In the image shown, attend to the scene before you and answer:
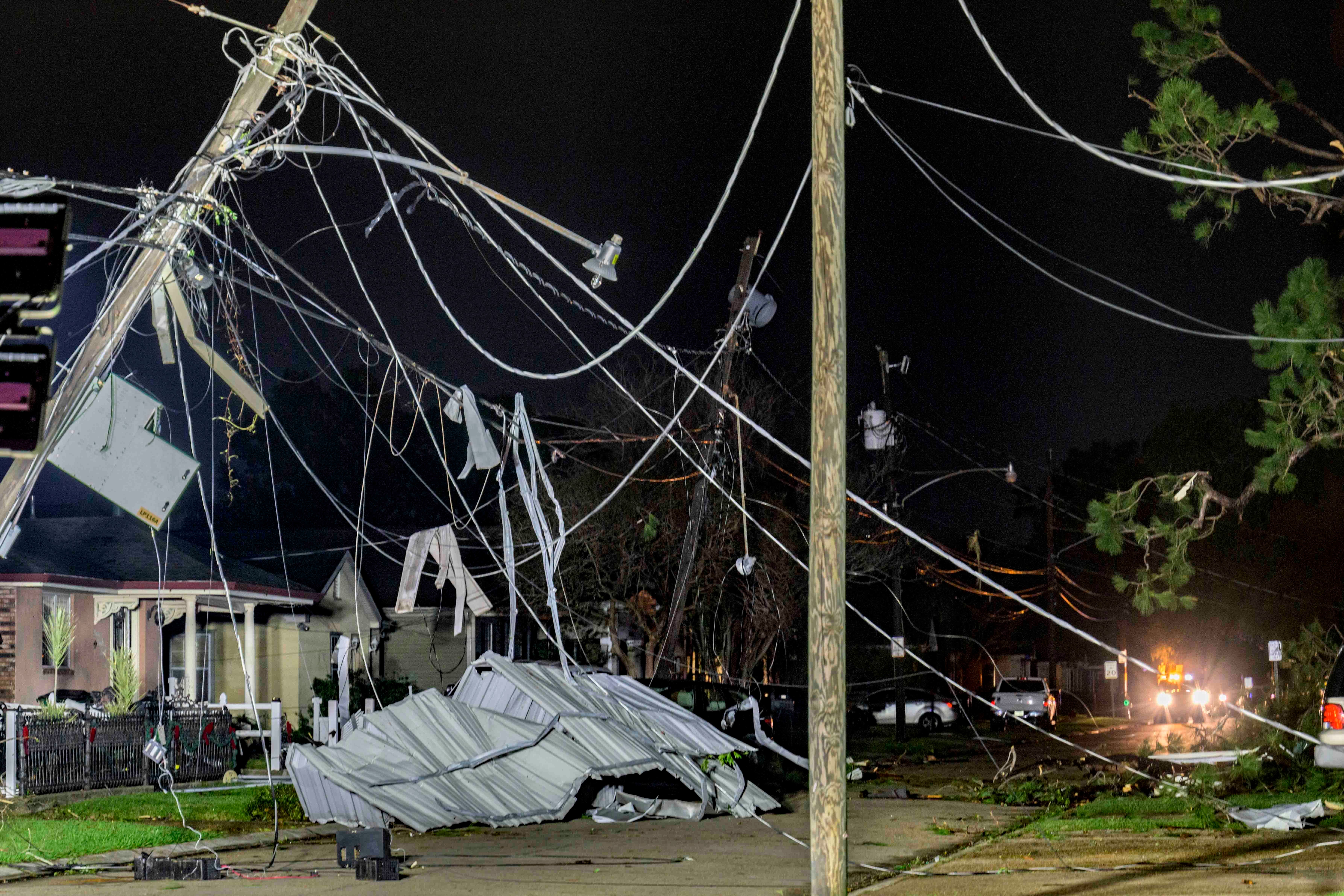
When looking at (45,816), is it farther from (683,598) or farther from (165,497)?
(683,598)

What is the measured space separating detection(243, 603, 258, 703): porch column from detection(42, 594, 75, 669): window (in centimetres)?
308

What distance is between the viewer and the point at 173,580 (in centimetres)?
2616

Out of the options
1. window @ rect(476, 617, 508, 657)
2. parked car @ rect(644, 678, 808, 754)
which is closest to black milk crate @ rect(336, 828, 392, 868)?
parked car @ rect(644, 678, 808, 754)

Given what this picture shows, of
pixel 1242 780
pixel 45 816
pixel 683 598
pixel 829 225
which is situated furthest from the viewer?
pixel 683 598

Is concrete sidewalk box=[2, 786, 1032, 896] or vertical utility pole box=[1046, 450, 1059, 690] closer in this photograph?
concrete sidewalk box=[2, 786, 1032, 896]

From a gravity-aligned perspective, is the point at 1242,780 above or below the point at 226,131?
below

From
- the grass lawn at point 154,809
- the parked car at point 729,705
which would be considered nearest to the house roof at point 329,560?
the parked car at point 729,705

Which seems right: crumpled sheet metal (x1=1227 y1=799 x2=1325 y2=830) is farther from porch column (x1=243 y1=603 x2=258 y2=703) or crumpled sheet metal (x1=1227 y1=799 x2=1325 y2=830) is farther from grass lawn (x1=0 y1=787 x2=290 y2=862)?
porch column (x1=243 y1=603 x2=258 y2=703)

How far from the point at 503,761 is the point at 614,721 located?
63.9 inches

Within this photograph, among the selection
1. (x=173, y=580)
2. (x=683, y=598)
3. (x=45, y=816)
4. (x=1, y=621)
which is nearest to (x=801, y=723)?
(x=683, y=598)

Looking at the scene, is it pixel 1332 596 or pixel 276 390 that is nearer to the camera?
pixel 1332 596

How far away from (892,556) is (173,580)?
18433 mm

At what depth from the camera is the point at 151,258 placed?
9.59m

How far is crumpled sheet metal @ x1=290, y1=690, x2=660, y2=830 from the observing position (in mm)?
15516
